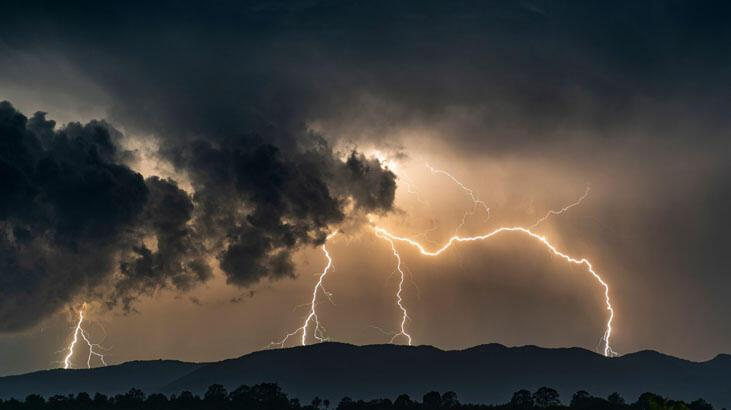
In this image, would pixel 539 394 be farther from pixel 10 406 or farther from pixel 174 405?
pixel 10 406

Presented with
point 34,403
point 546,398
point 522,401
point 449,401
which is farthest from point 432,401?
point 34,403

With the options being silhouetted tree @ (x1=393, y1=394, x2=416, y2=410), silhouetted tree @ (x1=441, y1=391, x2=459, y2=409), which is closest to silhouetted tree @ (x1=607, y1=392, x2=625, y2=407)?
silhouetted tree @ (x1=441, y1=391, x2=459, y2=409)

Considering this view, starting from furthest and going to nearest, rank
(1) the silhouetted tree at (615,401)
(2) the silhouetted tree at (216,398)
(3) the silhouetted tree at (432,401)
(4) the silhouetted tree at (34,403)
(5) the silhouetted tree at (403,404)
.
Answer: (2) the silhouetted tree at (216,398), (4) the silhouetted tree at (34,403), (3) the silhouetted tree at (432,401), (5) the silhouetted tree at (403,404), (1) the silhouetted tree at (615,401)

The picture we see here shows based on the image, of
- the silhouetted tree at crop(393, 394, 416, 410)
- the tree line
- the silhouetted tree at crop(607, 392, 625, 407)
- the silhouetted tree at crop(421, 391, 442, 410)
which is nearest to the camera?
the silhouetted tree at crop(607, 392, 625, 407)

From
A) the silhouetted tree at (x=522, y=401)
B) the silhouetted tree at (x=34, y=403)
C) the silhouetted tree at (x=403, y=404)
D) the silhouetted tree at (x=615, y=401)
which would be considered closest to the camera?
the silhouetted tree at (x=615, y=401)

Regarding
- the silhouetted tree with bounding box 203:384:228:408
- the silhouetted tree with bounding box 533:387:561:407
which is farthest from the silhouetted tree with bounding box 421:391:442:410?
the silhouetted tree with bounding box 203:384:228:408

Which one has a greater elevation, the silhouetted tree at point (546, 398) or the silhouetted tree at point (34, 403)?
the silhouetted tree at point (546, 398)

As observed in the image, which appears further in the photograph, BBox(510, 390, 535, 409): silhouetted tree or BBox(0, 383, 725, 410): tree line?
BBox(0, 383, 725, 410): tree line

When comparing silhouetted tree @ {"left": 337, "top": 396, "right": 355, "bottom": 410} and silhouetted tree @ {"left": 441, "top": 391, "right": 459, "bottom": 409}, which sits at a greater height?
silhouetted tree @ {"left": 441, "top": 391, "right": 459, "bottom": 409}

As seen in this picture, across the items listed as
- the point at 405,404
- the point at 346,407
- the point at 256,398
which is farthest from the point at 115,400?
the point at 405,404

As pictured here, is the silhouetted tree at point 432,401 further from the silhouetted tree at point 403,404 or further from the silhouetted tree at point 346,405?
the silhouetted tree at point 346,405

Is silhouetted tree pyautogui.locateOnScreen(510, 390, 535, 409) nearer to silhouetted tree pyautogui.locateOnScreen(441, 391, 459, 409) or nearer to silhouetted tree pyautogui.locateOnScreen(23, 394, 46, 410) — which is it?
silhouetted tree pyautogui.locateOnScreen(441, 391, 459, 409)

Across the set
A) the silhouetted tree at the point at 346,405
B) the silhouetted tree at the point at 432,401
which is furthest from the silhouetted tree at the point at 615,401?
the silhouetted tree at the point at 346,405

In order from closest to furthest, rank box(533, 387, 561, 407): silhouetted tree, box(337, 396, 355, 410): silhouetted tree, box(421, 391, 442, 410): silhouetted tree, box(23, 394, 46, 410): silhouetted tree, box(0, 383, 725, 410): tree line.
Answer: box(0, 383, 725, 410): tree line → box(533, 387, 561, 407): silhouetted tree → box(337, 396, 355, 410): silhouetted tree → box(421, 391, 442, 410): silhouetted tree → box(23, 394, 46, 410): silhouetted tree
